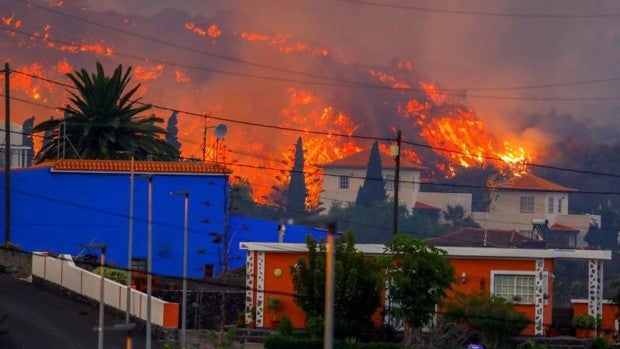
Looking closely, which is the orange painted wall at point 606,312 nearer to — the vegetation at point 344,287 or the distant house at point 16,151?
the vegetation at point 344,287

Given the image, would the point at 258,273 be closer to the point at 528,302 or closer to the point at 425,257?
the point at 425,257

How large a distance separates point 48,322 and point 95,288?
491cm

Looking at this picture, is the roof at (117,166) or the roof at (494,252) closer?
the roof at (494,252)

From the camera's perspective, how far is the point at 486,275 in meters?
66.9

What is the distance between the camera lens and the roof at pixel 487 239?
448ft

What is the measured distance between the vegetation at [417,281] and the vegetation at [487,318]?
3.38 ft

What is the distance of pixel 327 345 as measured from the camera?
101 ft

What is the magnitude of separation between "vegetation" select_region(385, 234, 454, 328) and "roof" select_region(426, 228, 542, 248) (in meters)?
70.2

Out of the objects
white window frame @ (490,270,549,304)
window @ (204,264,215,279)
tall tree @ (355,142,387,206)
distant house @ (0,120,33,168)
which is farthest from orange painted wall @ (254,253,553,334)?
tall tree @ (355,142,387,206)

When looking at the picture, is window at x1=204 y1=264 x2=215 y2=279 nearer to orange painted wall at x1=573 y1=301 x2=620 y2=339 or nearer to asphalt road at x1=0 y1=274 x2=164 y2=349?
asphalt road at x1=0 y1=274 x2=164 y2=349

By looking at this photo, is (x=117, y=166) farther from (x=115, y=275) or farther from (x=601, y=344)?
(x=601, y=344)

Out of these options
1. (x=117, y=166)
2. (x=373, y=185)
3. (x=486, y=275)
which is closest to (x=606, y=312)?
(x=486, y=275)

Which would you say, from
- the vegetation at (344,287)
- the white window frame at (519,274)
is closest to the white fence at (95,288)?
the vegetation at (344,287)

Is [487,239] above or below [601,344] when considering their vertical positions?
above
